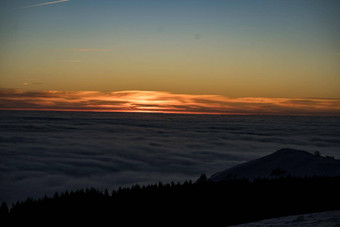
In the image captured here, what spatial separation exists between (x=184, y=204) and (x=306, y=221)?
275 centimetres

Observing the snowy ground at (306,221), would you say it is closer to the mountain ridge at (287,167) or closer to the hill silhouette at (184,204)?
the hill silhouette at (184,204)

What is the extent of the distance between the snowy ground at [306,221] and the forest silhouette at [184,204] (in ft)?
2.05

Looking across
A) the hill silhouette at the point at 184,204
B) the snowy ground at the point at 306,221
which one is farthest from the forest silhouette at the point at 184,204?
the snowy ground at the point at 306,221

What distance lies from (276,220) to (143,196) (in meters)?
3.27

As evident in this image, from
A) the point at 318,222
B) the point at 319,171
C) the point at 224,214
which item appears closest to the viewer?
the point at 318,222

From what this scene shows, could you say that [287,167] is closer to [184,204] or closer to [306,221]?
[306,221]

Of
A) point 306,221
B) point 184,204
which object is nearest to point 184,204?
point 184,204

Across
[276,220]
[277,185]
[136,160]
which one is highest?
[277,185]

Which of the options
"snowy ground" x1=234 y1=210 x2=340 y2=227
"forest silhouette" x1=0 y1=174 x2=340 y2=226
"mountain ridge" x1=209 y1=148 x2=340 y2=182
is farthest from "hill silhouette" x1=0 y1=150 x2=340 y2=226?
"mountain ridge" x1=209 y1=148 x2=340 y2=182

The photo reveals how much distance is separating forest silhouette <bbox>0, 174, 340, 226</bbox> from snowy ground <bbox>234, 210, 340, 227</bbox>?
2.05 feet

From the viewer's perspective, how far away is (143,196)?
8320 millimetres

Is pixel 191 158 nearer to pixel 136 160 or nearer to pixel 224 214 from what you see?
pixel 136 160

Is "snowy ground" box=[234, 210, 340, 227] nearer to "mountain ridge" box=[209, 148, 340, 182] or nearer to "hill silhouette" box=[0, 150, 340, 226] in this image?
"hill silhouette" box=[0, 150, 340, 226]

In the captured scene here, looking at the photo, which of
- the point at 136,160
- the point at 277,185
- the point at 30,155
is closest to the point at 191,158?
the point at 136,160
